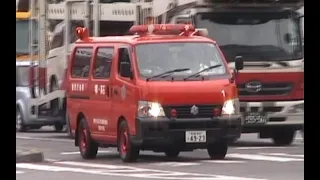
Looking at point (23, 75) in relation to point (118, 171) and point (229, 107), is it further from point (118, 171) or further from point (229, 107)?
point (118, 171)

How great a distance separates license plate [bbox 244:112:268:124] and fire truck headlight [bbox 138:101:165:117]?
409 centimetres

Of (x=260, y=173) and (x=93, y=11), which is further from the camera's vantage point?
(x=93, y=11)

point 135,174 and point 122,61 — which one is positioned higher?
point 122,61

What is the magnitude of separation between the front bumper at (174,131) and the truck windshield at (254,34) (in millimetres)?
3778

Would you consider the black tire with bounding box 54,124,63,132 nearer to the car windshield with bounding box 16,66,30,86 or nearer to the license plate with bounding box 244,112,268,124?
the car windshield with bounding box 16,66,30,86

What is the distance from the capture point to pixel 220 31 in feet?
75.0

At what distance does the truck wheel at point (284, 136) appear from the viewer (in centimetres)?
2344

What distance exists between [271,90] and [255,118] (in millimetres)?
669

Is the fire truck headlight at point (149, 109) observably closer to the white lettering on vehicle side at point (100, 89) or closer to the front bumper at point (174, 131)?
the front bumper at point (174, 131)

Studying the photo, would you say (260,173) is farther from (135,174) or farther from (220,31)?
(220,31)

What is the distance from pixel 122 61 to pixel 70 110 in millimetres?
2243
